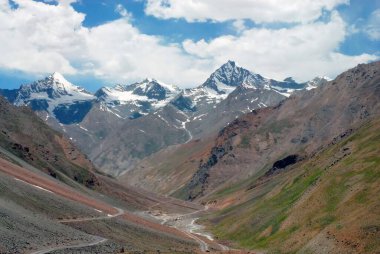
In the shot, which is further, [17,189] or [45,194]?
[45,194]

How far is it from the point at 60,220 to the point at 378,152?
63.5 metres

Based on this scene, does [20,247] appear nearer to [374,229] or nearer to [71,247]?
[71,247]

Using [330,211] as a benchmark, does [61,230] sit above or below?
below

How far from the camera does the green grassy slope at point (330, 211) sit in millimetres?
88625

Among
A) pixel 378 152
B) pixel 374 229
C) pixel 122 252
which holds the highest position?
pixel 378 152

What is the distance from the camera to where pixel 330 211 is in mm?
109562

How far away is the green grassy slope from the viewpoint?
88625mm

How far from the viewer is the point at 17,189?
115 metres

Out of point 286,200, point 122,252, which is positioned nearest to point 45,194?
point 122,252

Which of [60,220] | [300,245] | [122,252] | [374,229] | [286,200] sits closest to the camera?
[374,229]

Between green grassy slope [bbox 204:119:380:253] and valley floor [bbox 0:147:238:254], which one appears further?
green grassy slope [bbox 204:119:380:253]

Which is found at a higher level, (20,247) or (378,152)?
(378,152)

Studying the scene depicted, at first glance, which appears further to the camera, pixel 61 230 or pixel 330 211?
pixel 330 211

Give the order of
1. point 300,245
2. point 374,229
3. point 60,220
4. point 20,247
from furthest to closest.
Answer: point 60,220 < point 300,245 < point 374,229 < point 20,247
